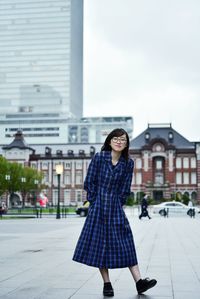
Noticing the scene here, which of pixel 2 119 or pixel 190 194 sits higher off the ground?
pixel 2 119

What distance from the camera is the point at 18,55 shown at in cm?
14262

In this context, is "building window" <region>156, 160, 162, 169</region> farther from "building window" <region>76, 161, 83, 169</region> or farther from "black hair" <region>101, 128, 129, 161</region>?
"black hair" <region>101, 128, 129, 161</region>

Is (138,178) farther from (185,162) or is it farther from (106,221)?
(106,221)

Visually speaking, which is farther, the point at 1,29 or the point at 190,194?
the point at 1,29

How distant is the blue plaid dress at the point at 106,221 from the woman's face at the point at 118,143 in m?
0.11

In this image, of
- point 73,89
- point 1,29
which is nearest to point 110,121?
point 73,89

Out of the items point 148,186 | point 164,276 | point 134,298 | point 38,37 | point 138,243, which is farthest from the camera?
point 38,37

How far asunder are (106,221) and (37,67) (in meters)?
140

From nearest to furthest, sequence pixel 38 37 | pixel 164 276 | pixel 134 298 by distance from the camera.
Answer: pixel 134 298, pixel 164 276, pixel 38 37

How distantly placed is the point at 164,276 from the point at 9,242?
6551 millimetres

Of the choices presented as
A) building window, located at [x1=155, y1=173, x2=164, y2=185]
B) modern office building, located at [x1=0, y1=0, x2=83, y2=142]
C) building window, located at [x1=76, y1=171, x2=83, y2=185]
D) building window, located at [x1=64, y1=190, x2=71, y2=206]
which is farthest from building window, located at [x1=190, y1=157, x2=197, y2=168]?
modern office building, located at [x1=0, y1=0, x2=83, y2=142]

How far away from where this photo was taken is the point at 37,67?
142000 mm

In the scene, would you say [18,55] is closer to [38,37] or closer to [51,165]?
[38,37]

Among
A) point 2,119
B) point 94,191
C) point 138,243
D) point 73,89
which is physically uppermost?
point 73,89
